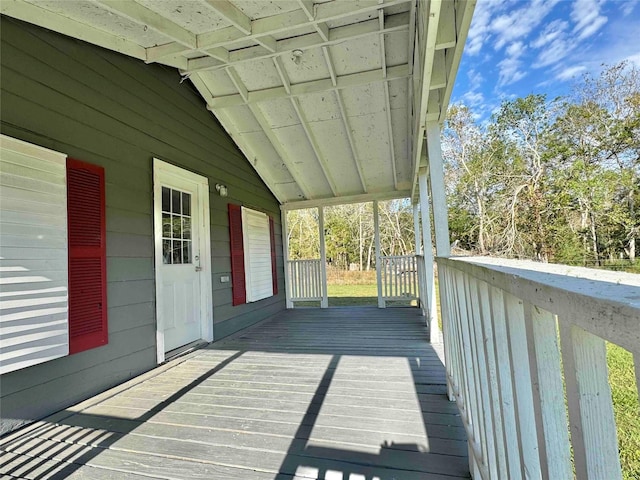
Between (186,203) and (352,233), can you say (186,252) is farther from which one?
(352,233)

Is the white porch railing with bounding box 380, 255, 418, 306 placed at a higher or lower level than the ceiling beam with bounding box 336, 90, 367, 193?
lower

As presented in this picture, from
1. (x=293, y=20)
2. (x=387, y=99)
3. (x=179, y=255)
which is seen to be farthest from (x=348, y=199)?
(x=293, y=20)

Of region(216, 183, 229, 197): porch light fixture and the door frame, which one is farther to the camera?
region(216, 183, 229, 197): porch light fixture

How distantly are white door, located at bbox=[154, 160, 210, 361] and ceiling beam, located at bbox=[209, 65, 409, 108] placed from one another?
3.50 feet

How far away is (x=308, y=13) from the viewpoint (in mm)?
2572

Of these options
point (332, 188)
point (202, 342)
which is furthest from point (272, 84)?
point (202, 342)

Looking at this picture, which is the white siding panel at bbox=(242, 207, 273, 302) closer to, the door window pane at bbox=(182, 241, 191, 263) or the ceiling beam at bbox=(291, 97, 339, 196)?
the door window pane at bbox=(182, 241, 191, 263)

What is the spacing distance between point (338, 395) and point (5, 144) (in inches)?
109

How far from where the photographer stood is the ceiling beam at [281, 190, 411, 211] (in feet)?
20.4

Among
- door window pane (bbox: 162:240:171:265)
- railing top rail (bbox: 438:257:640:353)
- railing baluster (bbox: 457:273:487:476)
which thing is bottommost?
railing baluster (bbox: 457:273:487:476)

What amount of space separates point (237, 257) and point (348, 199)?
8.85ft

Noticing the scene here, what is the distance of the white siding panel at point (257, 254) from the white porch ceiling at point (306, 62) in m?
0.90

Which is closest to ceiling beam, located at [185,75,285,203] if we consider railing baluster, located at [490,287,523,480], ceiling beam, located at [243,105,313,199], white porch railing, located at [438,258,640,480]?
ceiling beam, located at [243,105,313,199]

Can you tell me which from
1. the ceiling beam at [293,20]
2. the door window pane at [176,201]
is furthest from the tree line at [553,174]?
the door window pane at [176,201]
